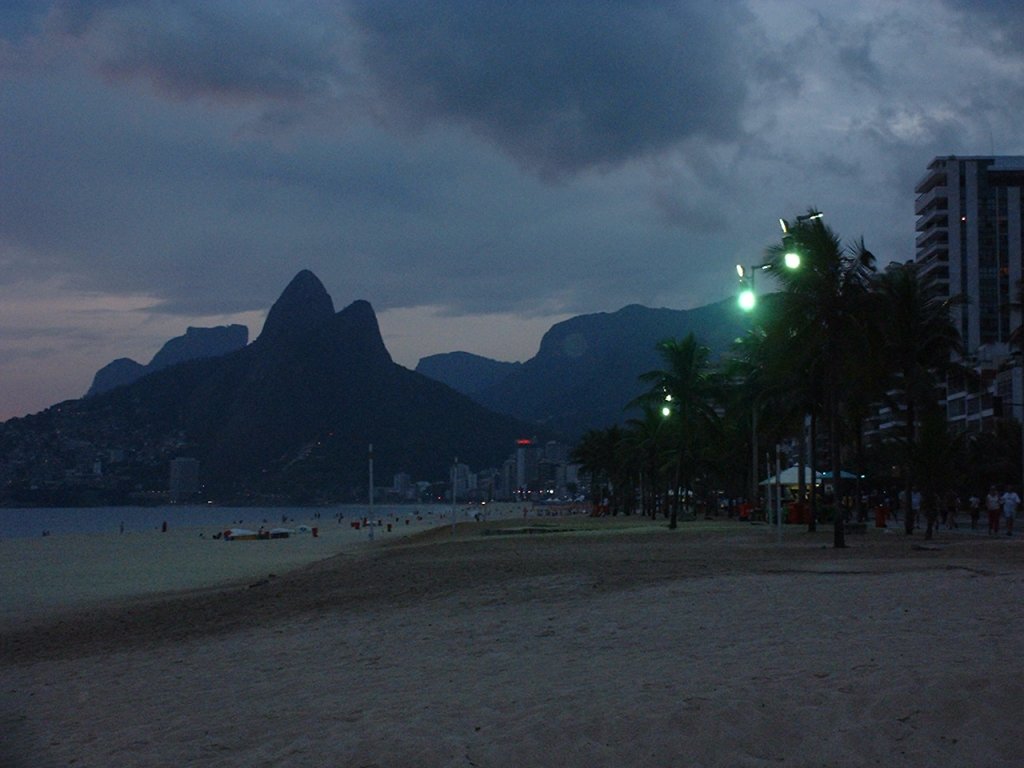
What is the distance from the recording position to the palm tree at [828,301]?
2208cm

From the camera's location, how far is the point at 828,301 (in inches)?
869

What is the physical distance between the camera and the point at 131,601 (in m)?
20.4

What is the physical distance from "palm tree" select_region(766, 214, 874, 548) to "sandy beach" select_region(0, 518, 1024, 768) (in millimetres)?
7005

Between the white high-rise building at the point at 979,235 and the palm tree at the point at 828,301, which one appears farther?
the white high-rise building at the point at 979,235

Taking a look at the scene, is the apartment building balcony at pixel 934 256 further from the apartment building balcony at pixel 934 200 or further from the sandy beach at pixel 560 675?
the sandy beach at pixel 560 675

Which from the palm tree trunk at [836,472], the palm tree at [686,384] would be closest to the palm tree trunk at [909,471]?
the palm tree trunk at [836,472]

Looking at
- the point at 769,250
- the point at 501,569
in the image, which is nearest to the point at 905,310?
the point at 769,250

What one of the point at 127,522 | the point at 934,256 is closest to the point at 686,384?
the point at 934,256

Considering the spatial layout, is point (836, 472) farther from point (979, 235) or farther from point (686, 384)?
point (979, 235)

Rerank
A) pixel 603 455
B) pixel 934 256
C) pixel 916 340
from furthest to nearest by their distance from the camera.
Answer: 1. pixel 603 455
2. pixel 934 256
3. pixel 916 340

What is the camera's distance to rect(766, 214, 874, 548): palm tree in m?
22.1

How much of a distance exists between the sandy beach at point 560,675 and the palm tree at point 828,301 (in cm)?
701

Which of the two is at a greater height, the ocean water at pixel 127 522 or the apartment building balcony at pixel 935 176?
the apartment building balcony at pixel 935 176

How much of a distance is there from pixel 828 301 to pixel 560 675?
15.9 m
